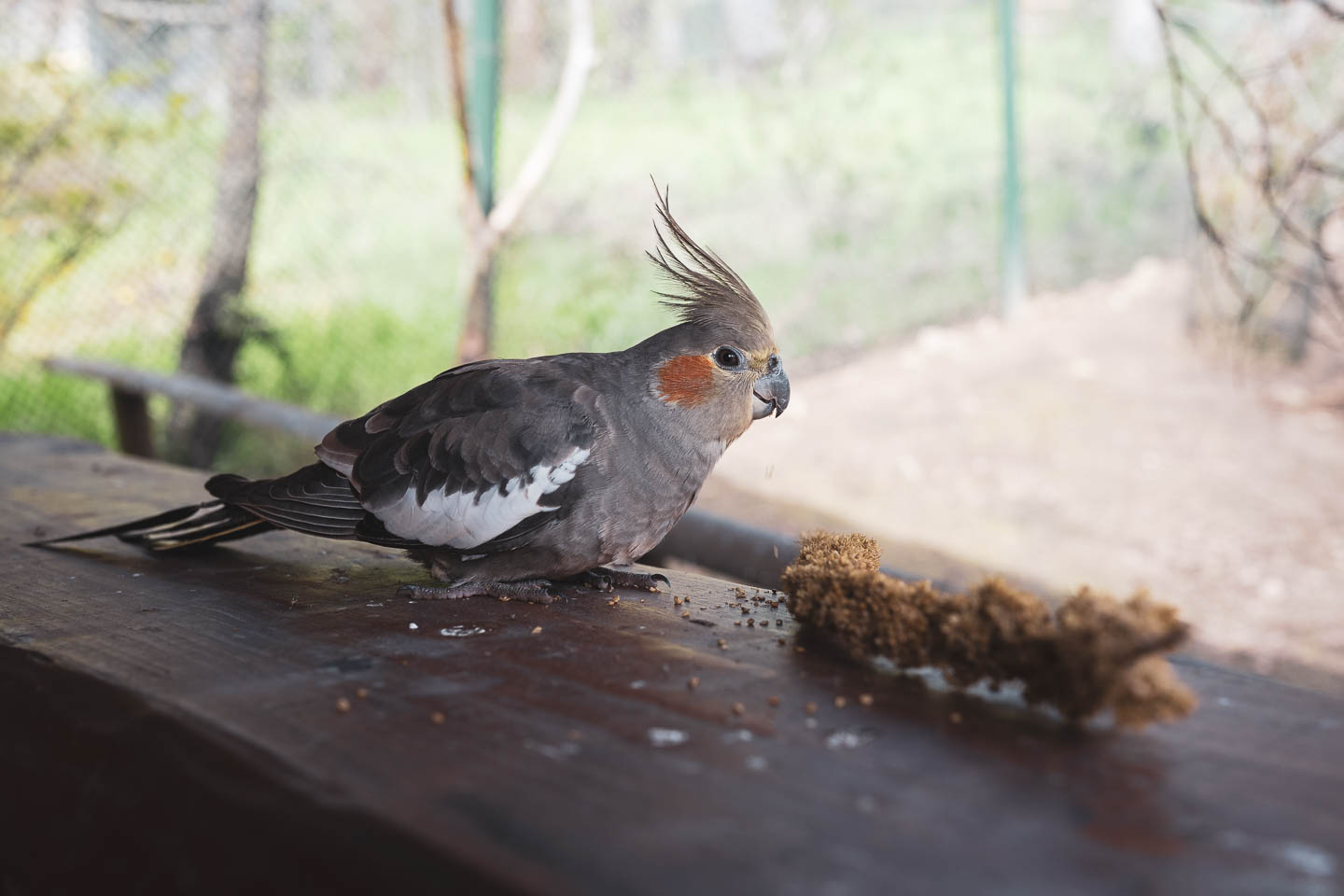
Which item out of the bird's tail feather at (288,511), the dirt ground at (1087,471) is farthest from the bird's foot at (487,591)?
the dirt ground at (1087,471)

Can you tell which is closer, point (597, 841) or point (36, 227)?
point (597, 841)

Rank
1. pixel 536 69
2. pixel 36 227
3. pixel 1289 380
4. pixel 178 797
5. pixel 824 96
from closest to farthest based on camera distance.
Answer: pixel 178 797 < pixel 36 227 < pixel 536 69 < pixel 1289 380 < pixel 824 96

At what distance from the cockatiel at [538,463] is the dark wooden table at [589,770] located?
28cm

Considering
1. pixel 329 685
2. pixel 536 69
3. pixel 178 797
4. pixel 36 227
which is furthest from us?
pixel 536 69

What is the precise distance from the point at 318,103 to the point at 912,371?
4284mm

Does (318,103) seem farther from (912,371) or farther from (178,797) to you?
(178,797)

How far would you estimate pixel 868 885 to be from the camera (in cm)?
88

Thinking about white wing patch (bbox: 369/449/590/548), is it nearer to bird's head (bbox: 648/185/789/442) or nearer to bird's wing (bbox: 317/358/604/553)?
bird's wing (bbox: 317/358/604/553)

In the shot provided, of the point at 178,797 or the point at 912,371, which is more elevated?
the point at 912,371

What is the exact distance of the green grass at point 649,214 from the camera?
5691 mm

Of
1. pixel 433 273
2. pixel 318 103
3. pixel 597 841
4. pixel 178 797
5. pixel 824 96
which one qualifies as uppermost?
pixel 824 96

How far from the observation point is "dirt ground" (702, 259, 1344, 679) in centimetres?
520

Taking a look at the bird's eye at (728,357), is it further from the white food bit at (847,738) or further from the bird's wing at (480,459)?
the white food bit at (847,738)

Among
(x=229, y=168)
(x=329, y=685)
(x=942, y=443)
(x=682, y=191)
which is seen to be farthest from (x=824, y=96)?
(x=329, y=685)
